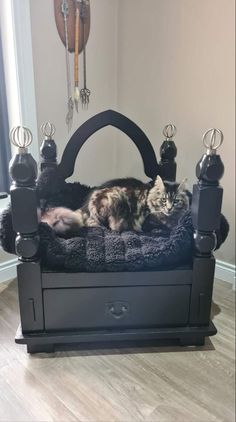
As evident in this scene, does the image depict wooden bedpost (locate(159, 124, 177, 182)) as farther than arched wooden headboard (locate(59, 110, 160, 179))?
Yes

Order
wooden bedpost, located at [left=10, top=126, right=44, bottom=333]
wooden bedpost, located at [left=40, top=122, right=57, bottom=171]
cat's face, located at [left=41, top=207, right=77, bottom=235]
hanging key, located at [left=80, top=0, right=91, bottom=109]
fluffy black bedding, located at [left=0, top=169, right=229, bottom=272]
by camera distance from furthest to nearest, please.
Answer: hanging key, located at [left=80, top=0, right=91, bottom=109] < wooden bedpost, located at [left=40, top=122, right=57, bottom=171] < cat's face, located at [left=41, top=207, right=77, bottom=235] < fluffy black bedding, located at [left=0, top=169, right=229, bottom=272] < wooden bedpost, located at [left=10, top=126, right=44, bottom=333]

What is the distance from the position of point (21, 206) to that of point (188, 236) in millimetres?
456

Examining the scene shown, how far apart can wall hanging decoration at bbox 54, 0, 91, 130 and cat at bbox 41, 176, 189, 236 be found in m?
0.50

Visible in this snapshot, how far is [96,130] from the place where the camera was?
1121mm

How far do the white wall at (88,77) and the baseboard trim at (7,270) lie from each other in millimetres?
478

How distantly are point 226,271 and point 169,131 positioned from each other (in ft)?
1.86

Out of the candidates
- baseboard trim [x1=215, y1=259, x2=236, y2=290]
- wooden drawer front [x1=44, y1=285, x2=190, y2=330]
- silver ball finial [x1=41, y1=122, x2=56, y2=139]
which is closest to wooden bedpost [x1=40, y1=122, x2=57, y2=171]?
silver ball finial [x1=41, y1=122, x2=56, y2=139]

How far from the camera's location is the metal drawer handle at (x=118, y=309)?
979mm

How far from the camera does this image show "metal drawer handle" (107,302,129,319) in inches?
38.5

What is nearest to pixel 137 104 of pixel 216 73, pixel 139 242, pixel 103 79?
pixel 103 79

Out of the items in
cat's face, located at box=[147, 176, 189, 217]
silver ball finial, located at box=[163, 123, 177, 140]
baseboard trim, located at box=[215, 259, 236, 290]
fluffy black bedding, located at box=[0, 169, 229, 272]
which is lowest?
baseboard trim, located at box=[215, 259, 236, 290]

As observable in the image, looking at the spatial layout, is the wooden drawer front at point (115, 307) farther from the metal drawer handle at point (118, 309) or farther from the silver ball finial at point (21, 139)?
the silver ball finial at point (21, 139)

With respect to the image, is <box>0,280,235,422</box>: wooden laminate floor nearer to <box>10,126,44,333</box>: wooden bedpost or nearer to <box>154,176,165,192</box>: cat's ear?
<box>10,126,44,333</box>: wooden bedpost

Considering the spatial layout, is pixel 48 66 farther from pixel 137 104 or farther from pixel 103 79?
pixel 137 104
